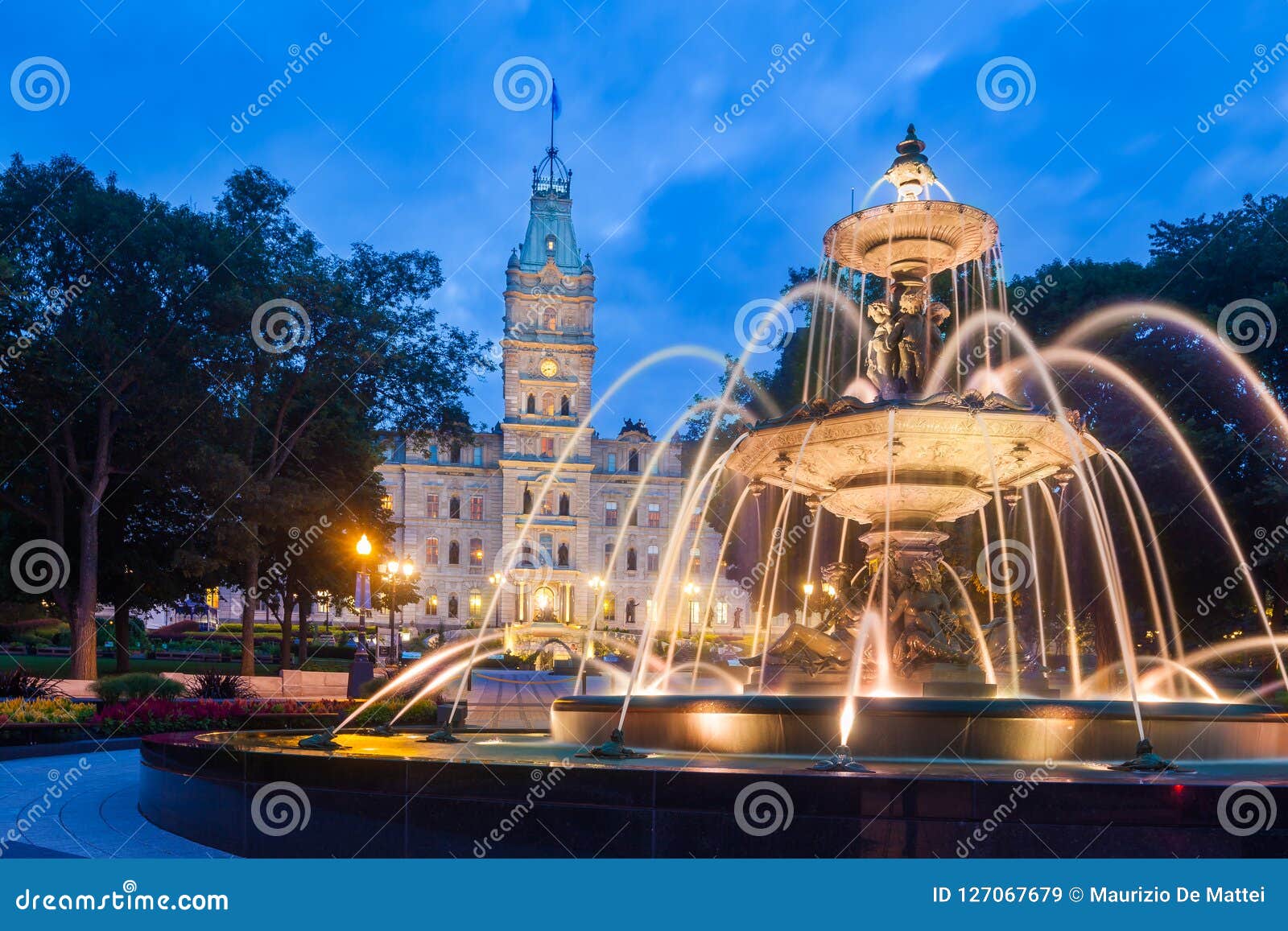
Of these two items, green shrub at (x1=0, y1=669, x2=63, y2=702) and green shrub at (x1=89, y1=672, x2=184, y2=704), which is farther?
green shrub at (x1=89, y1=672, x2=184, y2=704)

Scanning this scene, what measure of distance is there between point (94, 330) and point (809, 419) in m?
19.0

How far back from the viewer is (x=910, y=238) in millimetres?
12742

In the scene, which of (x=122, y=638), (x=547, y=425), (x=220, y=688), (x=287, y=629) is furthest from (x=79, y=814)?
(x=547, y=425)

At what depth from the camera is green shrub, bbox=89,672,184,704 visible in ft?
65.0

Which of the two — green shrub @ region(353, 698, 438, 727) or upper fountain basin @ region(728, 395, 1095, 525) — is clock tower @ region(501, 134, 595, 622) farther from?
upper fountain basin @ region(728, 395, 1095, 525)

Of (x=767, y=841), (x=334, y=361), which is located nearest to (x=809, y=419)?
(x=767, y=841)

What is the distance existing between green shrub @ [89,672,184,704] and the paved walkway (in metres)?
5.11

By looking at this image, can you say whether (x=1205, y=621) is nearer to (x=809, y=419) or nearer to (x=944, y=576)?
(x=944, y=576)

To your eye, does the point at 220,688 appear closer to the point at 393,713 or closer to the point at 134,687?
the point at 134,687

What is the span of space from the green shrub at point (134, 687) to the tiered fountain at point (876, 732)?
30.8 feet

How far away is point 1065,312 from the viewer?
2827cm

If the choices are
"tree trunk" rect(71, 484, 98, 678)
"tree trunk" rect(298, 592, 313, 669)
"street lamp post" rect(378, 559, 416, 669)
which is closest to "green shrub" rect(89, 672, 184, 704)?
"tree trunk" rect(71, 484, 98, 678)

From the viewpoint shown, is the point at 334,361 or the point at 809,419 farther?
the point at 334,361

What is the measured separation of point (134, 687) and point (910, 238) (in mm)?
15716
